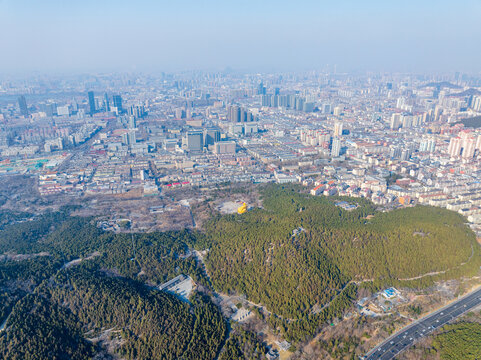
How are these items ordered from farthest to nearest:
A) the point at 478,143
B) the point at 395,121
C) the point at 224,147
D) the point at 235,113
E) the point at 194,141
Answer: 1. the point at 235,113
2. the point at 395,121
3. the point at 194,141
4. the point at 224,147
5. the point at 478,143

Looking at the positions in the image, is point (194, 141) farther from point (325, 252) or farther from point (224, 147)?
point (325, 252)

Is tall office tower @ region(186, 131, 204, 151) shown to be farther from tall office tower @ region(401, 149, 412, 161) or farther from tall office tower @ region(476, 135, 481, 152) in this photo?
tall office tower @ region(476, 135, 481, 152)

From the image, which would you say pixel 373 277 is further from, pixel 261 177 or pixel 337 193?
pixel 261 177

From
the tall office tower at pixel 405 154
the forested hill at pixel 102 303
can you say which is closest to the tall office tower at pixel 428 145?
the tall office tower at pixel 405 154

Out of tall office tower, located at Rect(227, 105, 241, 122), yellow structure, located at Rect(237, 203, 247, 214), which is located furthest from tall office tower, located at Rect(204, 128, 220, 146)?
yellow structure, located at Rect(237, 203, 247, 214)

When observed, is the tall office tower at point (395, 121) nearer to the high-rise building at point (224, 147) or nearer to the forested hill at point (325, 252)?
the high-rise building at point (224, 147)

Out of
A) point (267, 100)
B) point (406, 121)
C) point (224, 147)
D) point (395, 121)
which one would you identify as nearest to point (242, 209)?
point (224, 147)
